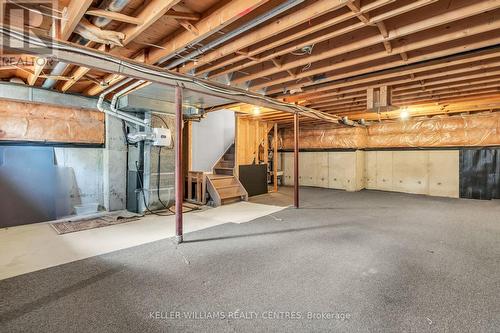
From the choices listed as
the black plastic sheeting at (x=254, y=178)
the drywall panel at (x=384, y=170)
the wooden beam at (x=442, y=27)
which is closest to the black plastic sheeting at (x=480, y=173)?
the drywall panel at (x=384, y=170)

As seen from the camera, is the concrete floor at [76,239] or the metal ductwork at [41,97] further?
the metal ductwork at [41,97]

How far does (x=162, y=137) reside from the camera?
15.3 ft

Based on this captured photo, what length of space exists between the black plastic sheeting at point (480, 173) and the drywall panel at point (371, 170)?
212 cm

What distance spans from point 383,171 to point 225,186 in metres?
5.03

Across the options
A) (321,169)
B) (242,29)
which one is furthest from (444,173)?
(242,29)

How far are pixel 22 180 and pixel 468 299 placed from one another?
5.55 meters

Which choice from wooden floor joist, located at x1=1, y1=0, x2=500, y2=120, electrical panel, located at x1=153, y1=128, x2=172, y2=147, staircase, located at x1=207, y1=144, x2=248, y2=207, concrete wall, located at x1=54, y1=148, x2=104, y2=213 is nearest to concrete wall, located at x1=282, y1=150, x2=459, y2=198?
wooden floor joist, located at x1=1, y1=0, x2=500, y2=120

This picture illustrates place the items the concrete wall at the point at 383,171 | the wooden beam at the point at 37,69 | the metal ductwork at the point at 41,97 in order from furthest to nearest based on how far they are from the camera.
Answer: the concrete wall at the point at 383,171 → the metal ductwork at the point at 41,97 → the wooden beam at the point at 37,69

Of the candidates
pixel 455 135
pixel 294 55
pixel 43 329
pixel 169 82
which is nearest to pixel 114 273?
pixel 43 329

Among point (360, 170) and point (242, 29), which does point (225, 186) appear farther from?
point (360, 170)

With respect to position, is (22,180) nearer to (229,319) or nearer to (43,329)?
(43,329)

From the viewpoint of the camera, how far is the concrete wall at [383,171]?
6.73m

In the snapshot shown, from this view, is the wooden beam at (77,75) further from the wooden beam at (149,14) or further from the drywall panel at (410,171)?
the drywall panel at (410,171)

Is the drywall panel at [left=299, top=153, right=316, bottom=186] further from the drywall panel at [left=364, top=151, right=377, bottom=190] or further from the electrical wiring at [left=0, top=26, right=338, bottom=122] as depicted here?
the electrical wiring at [left=0, top=26, right=338, bottom=122]
